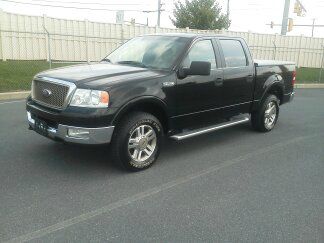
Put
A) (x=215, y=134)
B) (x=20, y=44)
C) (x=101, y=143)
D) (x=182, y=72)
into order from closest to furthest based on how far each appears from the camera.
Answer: (x=101, y=143) < (x=182, y=72) < (x=215, y=134) < (x=20, y=44)

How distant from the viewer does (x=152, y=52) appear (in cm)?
570

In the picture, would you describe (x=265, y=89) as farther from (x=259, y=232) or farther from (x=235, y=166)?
(x=259, y=232)

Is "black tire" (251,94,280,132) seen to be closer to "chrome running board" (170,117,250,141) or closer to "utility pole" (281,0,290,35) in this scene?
"chrome running board" (170,117,250,141)

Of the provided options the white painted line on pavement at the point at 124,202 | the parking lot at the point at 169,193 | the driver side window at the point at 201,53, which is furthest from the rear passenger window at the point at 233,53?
the white painted line on pavement at the point at 124,202

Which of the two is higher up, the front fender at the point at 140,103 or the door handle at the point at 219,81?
the door handle at the point at 219,81

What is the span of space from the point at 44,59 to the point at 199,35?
1178cm

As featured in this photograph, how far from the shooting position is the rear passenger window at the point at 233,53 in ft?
20.4

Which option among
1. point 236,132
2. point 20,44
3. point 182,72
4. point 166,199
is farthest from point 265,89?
point 20,44

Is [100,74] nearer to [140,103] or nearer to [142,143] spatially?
[140,103]

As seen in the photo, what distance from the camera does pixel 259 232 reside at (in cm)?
349

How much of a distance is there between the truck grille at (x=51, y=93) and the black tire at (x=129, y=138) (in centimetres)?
79

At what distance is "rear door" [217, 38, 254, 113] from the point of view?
611cm

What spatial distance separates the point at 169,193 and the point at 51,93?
1984 mm

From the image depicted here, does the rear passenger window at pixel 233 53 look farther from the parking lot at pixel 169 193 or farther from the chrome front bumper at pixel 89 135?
the chrome front bumper at pixel 89 135
